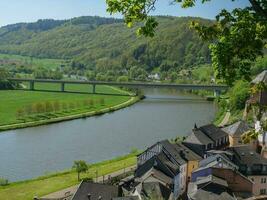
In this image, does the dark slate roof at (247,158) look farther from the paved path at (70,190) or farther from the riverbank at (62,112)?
the riverbank at (62,112)

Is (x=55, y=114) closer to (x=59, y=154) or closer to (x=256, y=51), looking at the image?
(x=59, y=154)

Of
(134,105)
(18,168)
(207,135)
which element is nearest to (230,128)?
(207,135)

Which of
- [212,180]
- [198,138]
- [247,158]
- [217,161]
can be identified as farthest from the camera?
[198,138]

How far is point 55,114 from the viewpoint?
83188 mm

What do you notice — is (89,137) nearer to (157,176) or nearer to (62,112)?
(62,112)

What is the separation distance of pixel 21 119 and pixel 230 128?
36.4 metres

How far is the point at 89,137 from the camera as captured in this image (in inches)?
2456

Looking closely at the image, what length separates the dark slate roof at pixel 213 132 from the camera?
1875 inches

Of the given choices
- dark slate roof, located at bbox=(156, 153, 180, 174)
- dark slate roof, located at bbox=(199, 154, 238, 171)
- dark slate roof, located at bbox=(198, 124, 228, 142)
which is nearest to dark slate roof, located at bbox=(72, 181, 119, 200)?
dark slate roof, located at bbox=(156, 153, 180, 174)

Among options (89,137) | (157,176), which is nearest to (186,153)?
(157,176)

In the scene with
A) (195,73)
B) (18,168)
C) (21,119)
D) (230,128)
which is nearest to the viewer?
(18,168)

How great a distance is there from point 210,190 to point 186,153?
1053cm

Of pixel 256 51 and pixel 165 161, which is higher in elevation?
pixel 256 51

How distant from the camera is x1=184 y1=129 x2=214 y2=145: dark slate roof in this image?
44.2 metres
